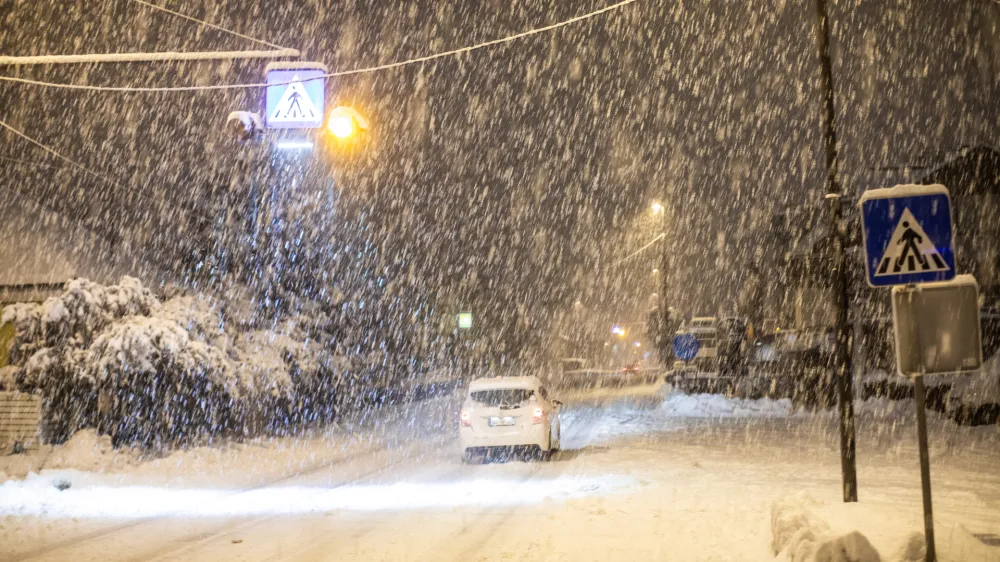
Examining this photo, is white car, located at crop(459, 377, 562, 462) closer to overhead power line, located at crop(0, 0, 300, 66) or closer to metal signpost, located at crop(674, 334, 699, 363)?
overhead power line, located at crop(0, 0, 300, 66)

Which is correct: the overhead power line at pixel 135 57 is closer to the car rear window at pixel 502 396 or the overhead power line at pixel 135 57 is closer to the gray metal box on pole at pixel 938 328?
the gray metal box on pole at pixel 938 328

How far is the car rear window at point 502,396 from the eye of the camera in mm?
16328

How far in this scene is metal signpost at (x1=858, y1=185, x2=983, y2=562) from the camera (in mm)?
6852

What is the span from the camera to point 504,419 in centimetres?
1614

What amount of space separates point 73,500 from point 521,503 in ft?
21.9

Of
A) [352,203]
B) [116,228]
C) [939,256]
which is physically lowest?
[939,256]

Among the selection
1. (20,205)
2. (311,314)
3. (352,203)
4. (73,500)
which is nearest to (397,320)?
(352,203)

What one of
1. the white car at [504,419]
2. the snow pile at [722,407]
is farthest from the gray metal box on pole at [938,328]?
the snow pile at [722,407]

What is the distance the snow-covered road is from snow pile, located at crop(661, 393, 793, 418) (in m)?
7.33

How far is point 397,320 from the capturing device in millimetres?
36875

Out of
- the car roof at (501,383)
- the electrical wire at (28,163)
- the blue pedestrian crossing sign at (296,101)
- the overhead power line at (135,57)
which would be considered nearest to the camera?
the overhead power line at (135,57)

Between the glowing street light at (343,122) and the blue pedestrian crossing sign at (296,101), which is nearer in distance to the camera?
the glowing street light at (343,122)

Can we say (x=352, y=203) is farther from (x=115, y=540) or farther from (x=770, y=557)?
(x=770, y=557)

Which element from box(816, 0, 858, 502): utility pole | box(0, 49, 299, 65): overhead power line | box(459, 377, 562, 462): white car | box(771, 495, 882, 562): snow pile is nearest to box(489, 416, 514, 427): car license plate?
box(459, 377, 562, 462): white car
